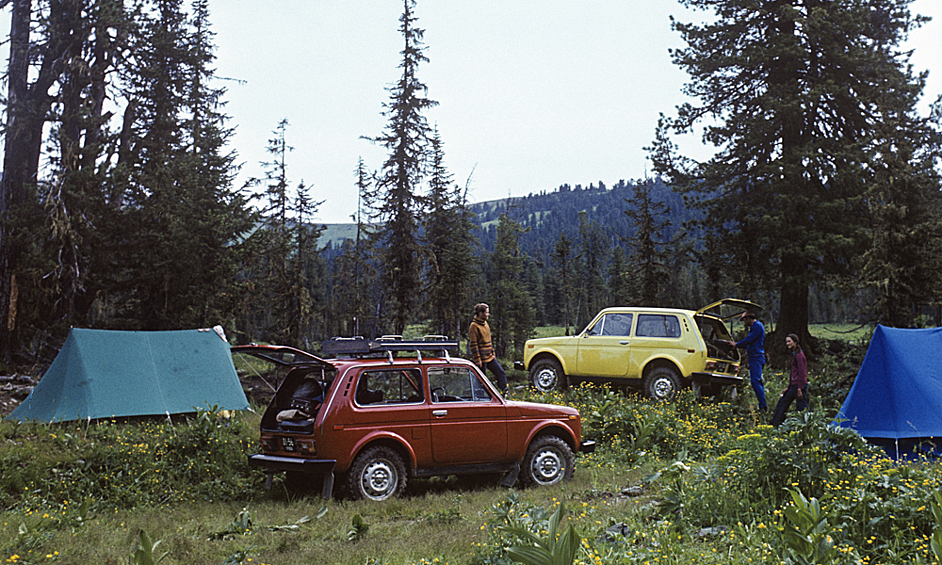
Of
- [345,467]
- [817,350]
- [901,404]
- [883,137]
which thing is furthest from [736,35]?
[345,467]

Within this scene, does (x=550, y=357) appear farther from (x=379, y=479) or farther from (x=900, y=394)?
(x=379, y=479)

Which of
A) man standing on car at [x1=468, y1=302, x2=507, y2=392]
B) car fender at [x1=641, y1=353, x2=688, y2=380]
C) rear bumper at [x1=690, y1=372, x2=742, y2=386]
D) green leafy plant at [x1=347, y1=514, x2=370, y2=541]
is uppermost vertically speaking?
man standing on car at [x1=468, y1=302, x2=507, y2=392]

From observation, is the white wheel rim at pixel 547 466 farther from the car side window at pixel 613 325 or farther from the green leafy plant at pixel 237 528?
the car side window at pixel 613 325

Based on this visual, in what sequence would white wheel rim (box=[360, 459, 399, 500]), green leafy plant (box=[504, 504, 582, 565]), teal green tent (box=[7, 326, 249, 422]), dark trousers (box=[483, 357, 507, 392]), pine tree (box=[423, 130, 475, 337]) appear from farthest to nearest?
1. pine tree (box=[423, 130, 475, 337])
2. dark trousers (box=[483, 357, 507, 392])
3. teal green tent (box=[7, 326, 249, 422])
4. white wheel rim (box=[360, 459, 399, 500])
5. green leafy plant (box=[504, 504, 582, 565])

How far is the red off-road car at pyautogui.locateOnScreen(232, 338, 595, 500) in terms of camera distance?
754 cm

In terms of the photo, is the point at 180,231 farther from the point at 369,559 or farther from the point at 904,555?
the point at 904,555

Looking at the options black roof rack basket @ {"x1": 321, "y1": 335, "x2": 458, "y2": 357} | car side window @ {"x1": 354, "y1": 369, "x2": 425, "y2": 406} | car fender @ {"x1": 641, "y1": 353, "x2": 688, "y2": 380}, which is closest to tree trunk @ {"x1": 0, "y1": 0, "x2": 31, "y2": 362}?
black roof rack basket @ {"x1": 321, "y1": 335, "x2": 458, "y2": 357}

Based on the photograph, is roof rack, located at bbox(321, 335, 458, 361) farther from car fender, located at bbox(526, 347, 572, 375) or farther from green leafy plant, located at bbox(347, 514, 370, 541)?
car fender, located at bbox(526, 347, 572, 375)

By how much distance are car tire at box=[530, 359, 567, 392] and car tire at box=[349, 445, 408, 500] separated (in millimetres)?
7236

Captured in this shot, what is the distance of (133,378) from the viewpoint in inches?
490

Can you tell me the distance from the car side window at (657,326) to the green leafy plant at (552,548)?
11297mm

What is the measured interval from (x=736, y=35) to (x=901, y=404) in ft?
57.0

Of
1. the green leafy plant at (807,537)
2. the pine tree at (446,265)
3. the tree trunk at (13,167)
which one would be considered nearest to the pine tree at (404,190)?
the pine tree at (446,265)

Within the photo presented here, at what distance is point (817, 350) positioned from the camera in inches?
889
